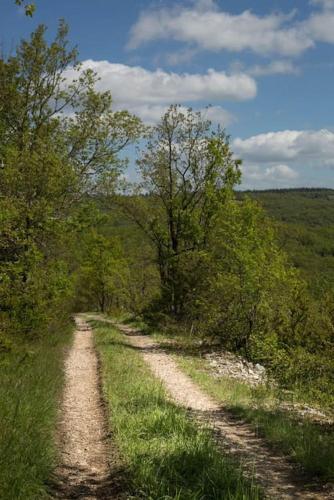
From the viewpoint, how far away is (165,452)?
746cm

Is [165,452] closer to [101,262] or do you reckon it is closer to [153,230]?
[153,230]

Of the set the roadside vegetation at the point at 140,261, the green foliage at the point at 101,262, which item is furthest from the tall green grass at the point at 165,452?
the green foliage at the point at 101,262

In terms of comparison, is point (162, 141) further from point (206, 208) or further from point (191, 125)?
point (206, 208)

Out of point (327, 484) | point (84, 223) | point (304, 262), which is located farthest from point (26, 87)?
point (304, 262)

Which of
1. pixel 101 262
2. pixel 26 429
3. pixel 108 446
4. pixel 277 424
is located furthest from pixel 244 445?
pixel 101 262

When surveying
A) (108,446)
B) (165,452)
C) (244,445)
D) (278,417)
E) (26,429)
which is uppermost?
(26,429)

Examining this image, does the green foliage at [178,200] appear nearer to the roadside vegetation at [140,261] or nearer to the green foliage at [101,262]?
the roadside vegetation at [140,261]

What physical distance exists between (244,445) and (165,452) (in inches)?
76.3

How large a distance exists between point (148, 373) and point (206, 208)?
1168 centimetres

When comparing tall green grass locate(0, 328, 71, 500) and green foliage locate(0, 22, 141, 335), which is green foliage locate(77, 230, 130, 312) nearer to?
green foliage locate(0, 22, 141, 335)

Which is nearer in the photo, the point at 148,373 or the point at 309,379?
the point at 309,379

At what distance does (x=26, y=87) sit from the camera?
18.6 m

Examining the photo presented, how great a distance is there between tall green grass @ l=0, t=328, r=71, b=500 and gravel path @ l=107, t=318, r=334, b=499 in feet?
9.13

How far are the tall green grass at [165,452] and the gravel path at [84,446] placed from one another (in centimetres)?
29
